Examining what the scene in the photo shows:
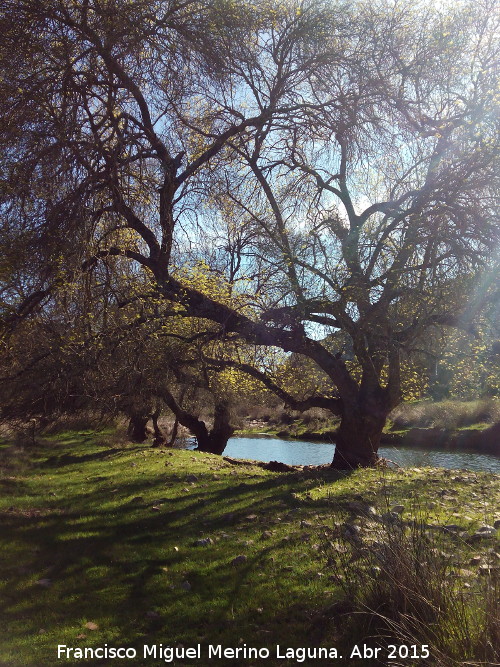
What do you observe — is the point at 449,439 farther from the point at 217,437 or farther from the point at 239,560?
the point at 239,560

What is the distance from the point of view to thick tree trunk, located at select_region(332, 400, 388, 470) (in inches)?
508

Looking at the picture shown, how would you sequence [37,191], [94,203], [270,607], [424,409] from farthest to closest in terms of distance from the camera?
[424,409] < [94,203] < [37,191] < [270,607]

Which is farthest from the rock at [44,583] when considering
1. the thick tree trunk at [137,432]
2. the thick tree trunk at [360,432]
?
the thick tree trunk at [137,432]

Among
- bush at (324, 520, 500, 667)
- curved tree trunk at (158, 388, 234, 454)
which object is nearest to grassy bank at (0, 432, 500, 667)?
bush at (324, 520, 500, 667)

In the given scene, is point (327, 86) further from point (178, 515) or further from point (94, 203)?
point (178, 515)

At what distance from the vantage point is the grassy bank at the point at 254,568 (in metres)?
3.83

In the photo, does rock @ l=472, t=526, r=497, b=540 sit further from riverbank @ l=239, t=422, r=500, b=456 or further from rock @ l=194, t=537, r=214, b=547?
riverbank @ l=239, t=422, r=500, b=456

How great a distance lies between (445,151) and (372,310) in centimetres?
344

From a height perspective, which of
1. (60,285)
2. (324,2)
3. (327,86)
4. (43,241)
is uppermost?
(324,2)

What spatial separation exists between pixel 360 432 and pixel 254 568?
7.75m

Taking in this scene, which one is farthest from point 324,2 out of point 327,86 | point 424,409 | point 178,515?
point 424,409

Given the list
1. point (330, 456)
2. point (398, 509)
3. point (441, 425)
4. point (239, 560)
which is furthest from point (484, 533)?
point (441, 425)

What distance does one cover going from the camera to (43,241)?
716 cm

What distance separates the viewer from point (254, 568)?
5828 mm
